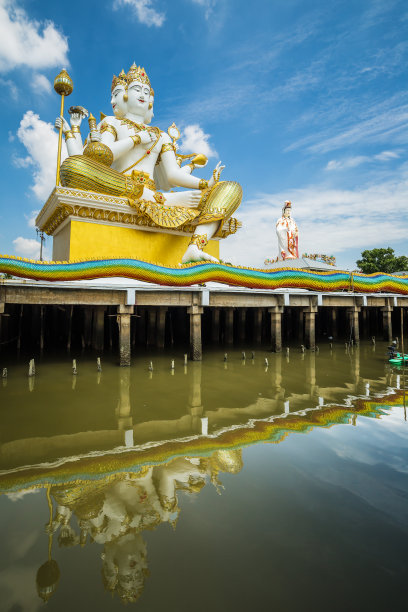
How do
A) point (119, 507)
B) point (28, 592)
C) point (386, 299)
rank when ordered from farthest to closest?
point (386, 299), point (119, 507), point (28, 592)

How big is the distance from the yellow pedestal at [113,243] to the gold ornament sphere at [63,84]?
5536mm

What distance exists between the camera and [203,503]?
313 centimetres

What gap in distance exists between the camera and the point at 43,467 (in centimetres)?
384

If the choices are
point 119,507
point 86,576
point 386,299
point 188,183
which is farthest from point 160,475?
point 386,299

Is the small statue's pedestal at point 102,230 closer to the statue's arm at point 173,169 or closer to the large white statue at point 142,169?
the large white statue at point 142,169

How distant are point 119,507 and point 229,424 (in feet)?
7.90

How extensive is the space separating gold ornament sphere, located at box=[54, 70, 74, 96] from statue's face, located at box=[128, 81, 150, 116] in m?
2.32

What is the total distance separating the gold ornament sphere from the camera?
13.6 meters

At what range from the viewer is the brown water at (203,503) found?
7.24 ft

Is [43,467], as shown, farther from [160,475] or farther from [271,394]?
[271,394]

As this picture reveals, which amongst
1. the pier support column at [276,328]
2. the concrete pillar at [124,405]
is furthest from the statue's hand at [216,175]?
the concrete pillar at [124,405]

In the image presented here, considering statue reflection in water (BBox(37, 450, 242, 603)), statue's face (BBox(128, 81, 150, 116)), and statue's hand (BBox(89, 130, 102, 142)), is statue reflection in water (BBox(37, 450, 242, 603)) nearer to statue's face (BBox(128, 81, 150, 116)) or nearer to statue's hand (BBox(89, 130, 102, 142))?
statue's hand (BBox(89, 130, 102, 142))

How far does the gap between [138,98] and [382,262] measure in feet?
99.2

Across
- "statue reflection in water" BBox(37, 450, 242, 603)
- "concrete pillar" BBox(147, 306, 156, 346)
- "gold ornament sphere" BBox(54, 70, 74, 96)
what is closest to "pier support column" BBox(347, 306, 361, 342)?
"concrete pillar" BBox(147, 306, 156, 346)
